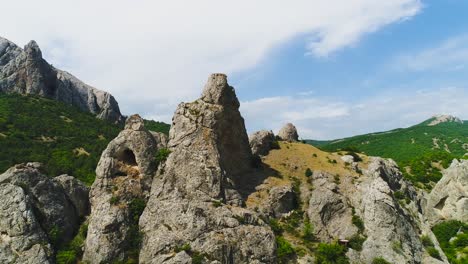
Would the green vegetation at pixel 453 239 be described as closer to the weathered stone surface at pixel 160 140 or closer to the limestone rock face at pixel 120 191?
the weathered stone surface at pixel 160 140

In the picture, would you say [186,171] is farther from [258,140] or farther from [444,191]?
[444,191]

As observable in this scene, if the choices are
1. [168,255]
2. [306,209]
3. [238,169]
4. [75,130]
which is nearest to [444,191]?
[306,209]

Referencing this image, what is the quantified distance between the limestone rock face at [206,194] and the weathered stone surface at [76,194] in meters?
11.5

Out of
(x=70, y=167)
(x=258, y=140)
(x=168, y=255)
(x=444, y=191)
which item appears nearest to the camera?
(x=168, y=255)

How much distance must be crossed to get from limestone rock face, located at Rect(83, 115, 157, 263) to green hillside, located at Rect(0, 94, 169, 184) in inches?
1493

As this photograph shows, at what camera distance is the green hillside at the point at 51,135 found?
4796 inches

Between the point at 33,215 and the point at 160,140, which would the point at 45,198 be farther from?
the point at 160,140

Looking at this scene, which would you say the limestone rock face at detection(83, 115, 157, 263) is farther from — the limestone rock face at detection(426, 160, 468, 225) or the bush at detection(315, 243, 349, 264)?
the limestone rock face at detection(426, 160, 468, 225)

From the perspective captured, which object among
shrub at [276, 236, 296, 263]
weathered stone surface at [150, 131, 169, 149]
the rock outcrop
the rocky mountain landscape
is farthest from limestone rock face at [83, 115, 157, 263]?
shrub at [276, 236, 296, 263]

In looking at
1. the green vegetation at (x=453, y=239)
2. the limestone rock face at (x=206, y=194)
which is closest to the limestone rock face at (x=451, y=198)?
the green vegetation at (x=453, y=239)

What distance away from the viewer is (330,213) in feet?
229

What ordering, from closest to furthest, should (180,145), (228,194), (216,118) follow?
(228,194) → (180,145) → (216,118)

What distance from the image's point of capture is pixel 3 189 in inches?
2224

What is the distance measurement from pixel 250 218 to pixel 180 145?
17412mm
